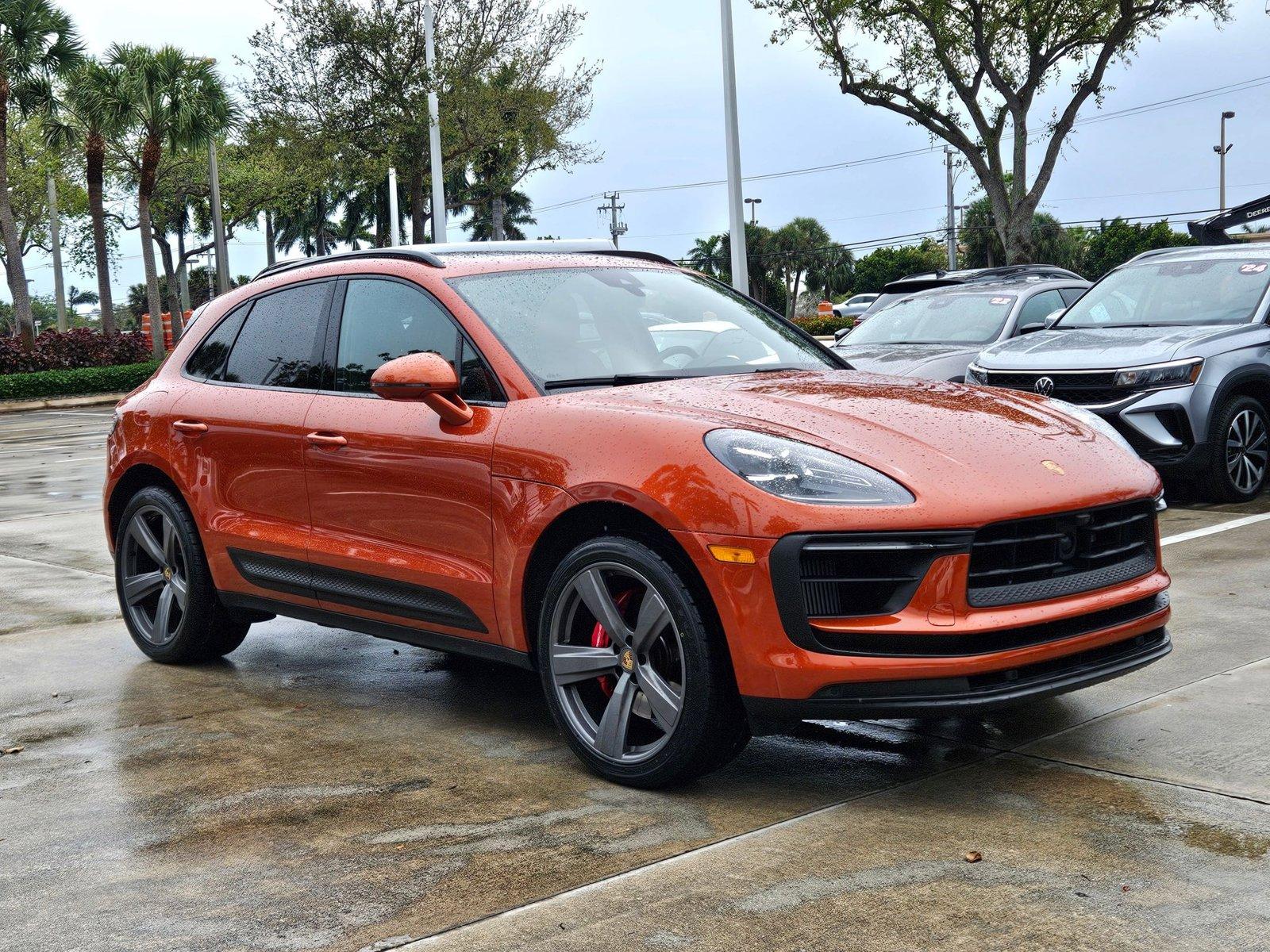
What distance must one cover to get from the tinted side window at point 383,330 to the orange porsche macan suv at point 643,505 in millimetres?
11

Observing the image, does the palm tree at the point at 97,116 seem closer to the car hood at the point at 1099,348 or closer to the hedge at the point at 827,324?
the hedge at the point at 827,324

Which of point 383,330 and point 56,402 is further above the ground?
point 383,330

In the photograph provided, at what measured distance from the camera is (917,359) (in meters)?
11.6

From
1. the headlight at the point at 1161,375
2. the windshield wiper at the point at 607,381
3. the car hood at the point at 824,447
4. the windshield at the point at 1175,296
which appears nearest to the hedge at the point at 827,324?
the windshield at the point at 1175,296

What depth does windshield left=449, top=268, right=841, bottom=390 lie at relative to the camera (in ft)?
15.9

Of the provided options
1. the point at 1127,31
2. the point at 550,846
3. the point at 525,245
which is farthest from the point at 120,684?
the point at 1127,31

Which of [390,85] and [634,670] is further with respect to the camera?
[390,85]

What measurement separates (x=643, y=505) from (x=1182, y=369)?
6584 mm

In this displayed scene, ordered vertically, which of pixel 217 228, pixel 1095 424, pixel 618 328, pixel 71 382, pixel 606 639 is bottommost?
pixel 606 639

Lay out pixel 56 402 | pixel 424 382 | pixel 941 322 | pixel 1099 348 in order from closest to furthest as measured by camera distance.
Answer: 1. pixel 424 382
2. pixel 1099 348
3. pixel 941 322
4. pixel 56 402

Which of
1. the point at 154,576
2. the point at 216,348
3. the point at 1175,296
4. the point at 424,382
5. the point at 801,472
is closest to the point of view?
the point at 801,472

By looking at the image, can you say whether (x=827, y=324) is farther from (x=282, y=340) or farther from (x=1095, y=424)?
(x=1095, y=424)

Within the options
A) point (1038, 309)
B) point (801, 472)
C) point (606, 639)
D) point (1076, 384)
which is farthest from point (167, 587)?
point (1038, 309)

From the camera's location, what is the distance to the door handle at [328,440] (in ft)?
16.9
